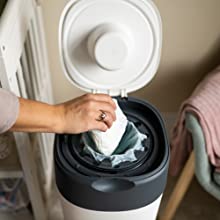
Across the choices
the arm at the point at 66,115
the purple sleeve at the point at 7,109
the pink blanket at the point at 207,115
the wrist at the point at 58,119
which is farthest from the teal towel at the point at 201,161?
the purple sleeve at the point at 7,109

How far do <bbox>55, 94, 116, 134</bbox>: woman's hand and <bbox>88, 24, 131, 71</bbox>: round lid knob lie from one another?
0.13 meters

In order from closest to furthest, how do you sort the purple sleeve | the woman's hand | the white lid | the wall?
the purple sleeve → the woman's hand → the white lid → the wall

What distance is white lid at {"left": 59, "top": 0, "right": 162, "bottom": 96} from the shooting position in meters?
1.06

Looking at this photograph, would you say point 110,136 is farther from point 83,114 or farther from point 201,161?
point 201,161

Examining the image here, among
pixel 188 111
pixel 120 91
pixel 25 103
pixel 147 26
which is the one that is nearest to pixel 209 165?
pixel 188 111

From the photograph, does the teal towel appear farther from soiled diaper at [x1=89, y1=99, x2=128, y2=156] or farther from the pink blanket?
soiled diaper at [x1=89, y1=99, x2=128, y2=156]

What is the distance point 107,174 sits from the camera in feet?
3.16

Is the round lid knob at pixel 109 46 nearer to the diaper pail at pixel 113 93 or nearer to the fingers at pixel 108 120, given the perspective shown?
the diaper pail at pixel 113 93

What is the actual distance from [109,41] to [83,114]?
0.67ft

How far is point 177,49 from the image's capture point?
151 cm

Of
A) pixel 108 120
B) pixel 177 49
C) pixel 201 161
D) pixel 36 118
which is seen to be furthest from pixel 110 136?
pixel 177 49

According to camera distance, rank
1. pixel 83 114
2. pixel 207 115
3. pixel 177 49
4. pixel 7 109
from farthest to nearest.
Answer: pixel 177 49 < pixel 207 115 < pixel 83 114 < pixel 7 109

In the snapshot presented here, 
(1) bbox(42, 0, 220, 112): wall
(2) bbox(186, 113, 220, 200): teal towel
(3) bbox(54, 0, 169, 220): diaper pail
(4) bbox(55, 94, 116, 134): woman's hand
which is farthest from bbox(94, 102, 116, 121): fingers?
(1) bbox(42, 0, 220, 112): wall

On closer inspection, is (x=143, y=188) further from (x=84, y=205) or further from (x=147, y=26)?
(x=147, y=26)
